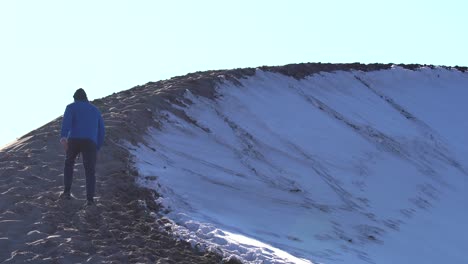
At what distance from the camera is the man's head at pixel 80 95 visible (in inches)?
469

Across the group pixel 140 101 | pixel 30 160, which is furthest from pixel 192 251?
Result: pixel 140 101

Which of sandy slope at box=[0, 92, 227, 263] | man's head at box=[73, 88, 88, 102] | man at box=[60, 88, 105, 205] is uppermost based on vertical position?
man's head at box=[73, 88, 88, 102]

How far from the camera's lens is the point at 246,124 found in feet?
60.3

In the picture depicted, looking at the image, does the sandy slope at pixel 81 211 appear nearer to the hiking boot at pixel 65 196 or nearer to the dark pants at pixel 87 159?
the hiking boot at pixel 65 196

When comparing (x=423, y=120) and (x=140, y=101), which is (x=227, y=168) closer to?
(x=140, y=101)

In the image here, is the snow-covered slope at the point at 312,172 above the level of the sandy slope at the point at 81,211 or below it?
above

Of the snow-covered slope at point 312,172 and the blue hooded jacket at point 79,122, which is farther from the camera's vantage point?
the snow-covered slope at point 312,172

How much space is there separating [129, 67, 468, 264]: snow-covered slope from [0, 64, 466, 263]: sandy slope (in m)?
0.36

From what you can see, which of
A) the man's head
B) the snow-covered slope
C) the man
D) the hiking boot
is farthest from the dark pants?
the snow-covered slope

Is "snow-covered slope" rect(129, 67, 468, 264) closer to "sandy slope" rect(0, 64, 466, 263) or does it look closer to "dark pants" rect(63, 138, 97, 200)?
"sandy slope" rect(0, 64, 466, 263)

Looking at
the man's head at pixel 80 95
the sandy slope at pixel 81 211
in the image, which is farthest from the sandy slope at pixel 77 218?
the man's head at pixel 80 95

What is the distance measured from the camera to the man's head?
11.9 m

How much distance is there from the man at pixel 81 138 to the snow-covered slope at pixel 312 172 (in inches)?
49.5

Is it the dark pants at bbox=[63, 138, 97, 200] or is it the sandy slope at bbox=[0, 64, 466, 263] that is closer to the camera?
the sandy slope at bbox=[0, 64, 466, 263]
